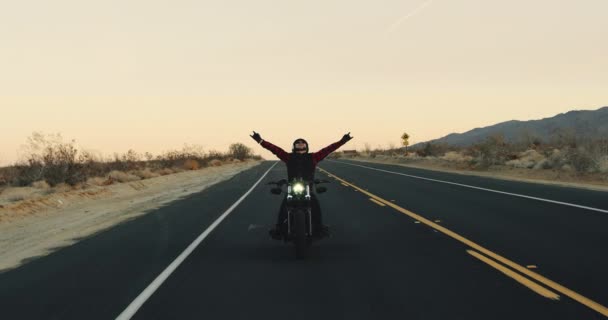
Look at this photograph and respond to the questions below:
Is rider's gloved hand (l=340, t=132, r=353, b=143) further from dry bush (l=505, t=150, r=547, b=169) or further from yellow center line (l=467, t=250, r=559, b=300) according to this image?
dry bush (l=505, t=150, r=547, b=169)

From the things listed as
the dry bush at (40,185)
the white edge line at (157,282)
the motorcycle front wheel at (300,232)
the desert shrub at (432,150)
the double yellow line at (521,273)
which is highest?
the desert shrub at (432,150)

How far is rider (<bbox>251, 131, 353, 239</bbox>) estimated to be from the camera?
882 centimetres

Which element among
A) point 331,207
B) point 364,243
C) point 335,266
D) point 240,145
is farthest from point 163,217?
point 240,145

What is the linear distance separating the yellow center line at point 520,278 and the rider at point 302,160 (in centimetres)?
240

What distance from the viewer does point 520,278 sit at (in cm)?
698

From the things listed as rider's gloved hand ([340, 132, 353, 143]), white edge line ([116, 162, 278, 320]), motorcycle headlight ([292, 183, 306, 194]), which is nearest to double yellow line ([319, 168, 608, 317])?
rider's gloved hand ([340, 132, 353, 143])

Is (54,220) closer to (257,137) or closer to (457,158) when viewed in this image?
(257,137)

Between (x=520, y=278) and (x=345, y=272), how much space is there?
2.18 meters

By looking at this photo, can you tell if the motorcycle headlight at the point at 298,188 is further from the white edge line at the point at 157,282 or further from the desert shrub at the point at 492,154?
the desert shrub at the point at 492,154

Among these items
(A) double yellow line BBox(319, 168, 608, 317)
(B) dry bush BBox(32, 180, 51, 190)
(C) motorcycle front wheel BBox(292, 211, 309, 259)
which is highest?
(B) dry bush BBox(32, 180, 51, 190)

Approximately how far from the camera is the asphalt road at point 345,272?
5852 millimetres

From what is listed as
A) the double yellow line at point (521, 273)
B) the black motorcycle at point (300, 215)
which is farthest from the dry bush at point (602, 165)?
the black motorcycle at point (300, 215)

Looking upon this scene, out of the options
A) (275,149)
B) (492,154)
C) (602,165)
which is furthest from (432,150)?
(275,149)

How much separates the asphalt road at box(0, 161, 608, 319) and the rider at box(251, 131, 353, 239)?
568mm
